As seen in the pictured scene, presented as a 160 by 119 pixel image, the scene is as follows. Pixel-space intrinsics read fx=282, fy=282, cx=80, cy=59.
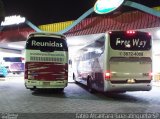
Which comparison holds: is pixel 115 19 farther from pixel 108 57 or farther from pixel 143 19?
pixel 108 57

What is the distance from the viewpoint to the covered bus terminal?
33.6ft

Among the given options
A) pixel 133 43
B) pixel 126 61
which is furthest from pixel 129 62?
pixel 133 43

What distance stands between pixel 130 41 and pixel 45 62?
499cm

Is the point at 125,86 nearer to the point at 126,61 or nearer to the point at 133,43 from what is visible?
the point at 126,61

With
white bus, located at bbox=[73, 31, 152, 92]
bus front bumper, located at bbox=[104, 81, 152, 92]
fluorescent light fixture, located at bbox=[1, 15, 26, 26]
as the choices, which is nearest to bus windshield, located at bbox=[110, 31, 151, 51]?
white bus, located at bbox=[73, 31, 152, 92]

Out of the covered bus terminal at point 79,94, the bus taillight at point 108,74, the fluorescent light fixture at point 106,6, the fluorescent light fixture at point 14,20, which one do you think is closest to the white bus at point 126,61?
the bus taillight at point 108,74

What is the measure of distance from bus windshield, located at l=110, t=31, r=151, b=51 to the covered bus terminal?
256cm

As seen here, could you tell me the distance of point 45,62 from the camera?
15766 mm

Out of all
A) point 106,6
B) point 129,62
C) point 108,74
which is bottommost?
point 108,74

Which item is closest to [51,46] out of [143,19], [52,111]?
[52,111]

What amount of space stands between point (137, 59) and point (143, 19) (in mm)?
9100

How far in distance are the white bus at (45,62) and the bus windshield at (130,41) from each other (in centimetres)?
384

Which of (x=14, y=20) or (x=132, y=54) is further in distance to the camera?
(x=14, y=20)

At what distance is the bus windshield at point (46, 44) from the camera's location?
1579 cm
